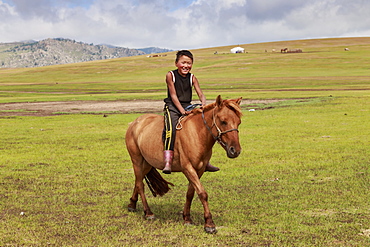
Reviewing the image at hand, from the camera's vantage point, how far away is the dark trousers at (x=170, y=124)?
25.5ft

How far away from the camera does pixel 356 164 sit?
12.4 meters

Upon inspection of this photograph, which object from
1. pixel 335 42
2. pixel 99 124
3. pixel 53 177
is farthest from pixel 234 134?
pixel 335 42

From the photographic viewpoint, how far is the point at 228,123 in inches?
277

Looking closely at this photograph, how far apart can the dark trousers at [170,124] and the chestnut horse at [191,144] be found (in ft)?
0.32

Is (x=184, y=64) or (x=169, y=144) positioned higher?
(x=184, y=64)

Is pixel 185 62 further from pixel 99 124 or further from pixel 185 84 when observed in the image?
pixel 99 124

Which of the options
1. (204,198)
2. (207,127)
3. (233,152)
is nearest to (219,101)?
(207,127)

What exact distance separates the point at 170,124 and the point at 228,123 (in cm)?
126

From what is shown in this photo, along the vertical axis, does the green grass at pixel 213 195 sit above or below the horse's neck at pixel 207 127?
below

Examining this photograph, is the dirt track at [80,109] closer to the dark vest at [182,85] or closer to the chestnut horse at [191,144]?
the chestnut horse at [191,144]

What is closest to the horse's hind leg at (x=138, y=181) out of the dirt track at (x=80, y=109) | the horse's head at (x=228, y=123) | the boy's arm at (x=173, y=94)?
the boy's arm at (x=173, y=94)

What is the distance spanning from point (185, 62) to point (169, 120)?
1124 mm

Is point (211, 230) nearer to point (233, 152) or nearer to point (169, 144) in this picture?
point (233, 152)

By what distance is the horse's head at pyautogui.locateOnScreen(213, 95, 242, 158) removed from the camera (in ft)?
22.7
